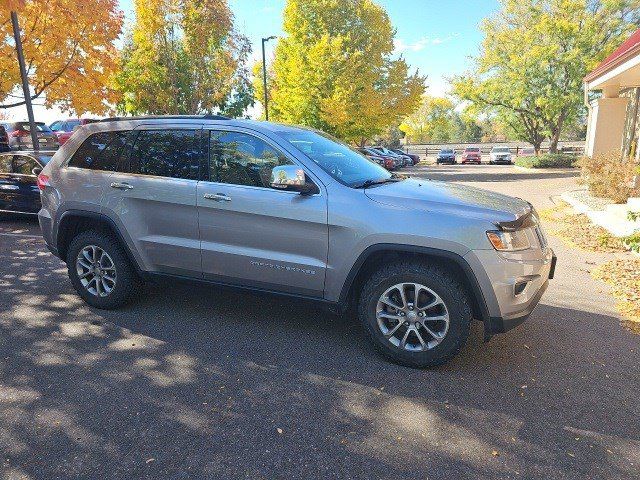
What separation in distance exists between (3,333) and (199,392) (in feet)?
7.37

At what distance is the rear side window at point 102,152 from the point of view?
4426 millimetres

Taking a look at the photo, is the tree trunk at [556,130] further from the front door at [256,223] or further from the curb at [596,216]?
the front door at [256,223]

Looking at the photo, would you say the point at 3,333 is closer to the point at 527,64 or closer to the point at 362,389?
the point at 362,389

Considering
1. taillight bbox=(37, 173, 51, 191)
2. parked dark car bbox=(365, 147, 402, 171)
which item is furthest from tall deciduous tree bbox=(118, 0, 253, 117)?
taillight bbox=(37, 173, 51, 191)

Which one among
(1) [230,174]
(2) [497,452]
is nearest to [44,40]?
(1) [230,174]

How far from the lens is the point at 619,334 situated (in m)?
4.18

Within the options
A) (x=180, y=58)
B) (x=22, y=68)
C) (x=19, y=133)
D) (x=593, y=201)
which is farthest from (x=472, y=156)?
(x=22, y=68)

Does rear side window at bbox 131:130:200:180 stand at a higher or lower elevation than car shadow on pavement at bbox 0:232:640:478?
higher

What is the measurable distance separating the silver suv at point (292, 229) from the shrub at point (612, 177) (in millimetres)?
8348

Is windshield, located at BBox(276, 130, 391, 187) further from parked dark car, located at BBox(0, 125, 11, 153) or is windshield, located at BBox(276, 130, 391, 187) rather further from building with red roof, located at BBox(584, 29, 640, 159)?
parked dark car, located at BBox(0, 125, 11, 153)

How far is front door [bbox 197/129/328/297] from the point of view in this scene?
3.62 meters

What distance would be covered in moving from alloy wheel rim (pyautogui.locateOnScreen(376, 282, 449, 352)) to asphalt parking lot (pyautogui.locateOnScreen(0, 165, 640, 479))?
9.1 inches

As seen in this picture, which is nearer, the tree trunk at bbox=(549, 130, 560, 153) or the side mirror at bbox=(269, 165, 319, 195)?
the side mirror at bbox=(269, 165, 319, 195)

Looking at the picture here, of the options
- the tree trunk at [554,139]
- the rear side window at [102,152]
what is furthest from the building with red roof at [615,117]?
the tree trunk at [554,139]
